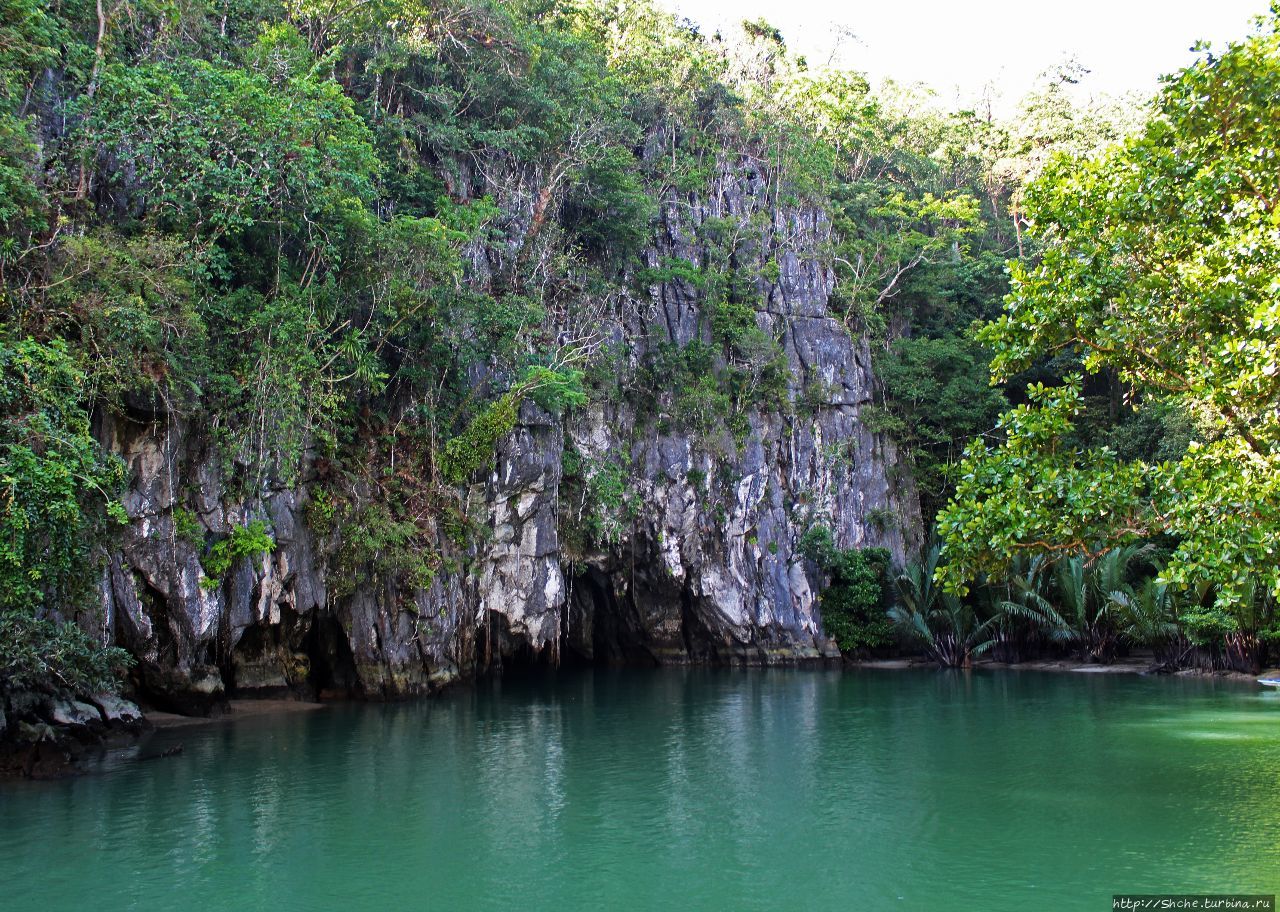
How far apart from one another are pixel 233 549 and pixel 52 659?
303 centimetres

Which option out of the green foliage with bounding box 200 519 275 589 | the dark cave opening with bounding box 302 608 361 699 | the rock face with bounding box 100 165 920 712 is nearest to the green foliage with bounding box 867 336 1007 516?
the rock face with bounding box 100 165 920 712

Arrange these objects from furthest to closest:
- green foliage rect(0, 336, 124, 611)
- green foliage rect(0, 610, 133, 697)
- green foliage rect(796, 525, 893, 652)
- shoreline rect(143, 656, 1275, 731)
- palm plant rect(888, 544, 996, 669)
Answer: green foliage rect(796, 525, 893, 652)
palm plant rect(888, 544, 996, 669)
shoreline rect(143, 656, 1275, 731)
green foliage rect(0, 610, 133, 697)
green foliage rect(0, 336, 124, 611)

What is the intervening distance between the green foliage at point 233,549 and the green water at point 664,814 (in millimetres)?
2062

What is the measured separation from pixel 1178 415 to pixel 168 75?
2036 centimetres

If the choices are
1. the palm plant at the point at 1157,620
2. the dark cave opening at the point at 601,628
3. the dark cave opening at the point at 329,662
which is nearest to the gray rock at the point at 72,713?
the dark cave opening at the point at 329,662

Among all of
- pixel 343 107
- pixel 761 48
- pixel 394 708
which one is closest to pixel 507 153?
pixel 343 107

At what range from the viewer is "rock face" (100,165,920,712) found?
12.5 metres

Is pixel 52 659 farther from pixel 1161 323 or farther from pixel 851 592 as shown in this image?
pixel 851 592

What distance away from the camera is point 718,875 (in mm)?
6801

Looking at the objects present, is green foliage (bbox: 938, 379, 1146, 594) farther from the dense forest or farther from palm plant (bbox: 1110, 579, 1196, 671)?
palm plant (bbox: 1110, 579, 1196, 671)

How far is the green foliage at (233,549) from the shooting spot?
12.5 m

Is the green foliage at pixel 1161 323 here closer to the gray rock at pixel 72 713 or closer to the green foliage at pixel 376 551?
the green foliage at pixel 376 551

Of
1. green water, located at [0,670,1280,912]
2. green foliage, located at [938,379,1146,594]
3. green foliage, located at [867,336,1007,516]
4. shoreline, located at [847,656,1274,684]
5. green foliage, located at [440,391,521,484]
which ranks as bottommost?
shoreline, located at [847,656,1274,684]

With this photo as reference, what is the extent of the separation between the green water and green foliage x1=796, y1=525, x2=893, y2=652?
856 cm
